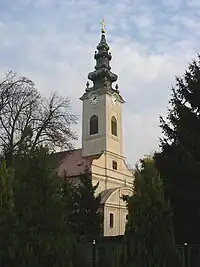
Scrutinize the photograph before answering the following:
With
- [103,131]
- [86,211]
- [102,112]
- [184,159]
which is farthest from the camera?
[102,112]

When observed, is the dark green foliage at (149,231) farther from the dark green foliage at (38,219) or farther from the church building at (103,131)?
the church building at (103,131)

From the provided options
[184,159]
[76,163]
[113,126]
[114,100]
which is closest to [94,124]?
[113,126]

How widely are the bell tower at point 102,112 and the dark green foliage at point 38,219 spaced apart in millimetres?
36681

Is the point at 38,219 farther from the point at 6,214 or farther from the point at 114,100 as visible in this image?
the point at 114,100

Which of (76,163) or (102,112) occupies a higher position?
(102,112)

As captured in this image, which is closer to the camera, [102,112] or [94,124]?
[102,112]

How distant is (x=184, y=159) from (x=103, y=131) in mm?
34554

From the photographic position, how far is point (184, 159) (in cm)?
1568

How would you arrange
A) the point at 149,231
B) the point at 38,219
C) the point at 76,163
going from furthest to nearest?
the point at 76,163, the point at 149,231, the point at 38,219

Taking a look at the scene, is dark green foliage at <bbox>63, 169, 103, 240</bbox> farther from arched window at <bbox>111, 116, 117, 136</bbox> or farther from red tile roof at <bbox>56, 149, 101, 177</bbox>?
arched window at <bbox>111, 116, 117, 136</bbox>

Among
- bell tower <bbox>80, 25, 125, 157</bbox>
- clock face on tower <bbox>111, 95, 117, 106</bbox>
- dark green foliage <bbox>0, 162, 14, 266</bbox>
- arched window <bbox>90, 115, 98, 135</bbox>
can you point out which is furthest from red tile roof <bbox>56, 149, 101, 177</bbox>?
dark green foliage <bbox>0, 162, 14, 266</bbox>

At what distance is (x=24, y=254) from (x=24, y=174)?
2174 millimetres

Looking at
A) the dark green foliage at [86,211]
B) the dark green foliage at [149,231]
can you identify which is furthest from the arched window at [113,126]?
the dark green foliage at [149,231]

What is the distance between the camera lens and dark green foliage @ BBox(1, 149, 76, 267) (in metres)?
11.6
